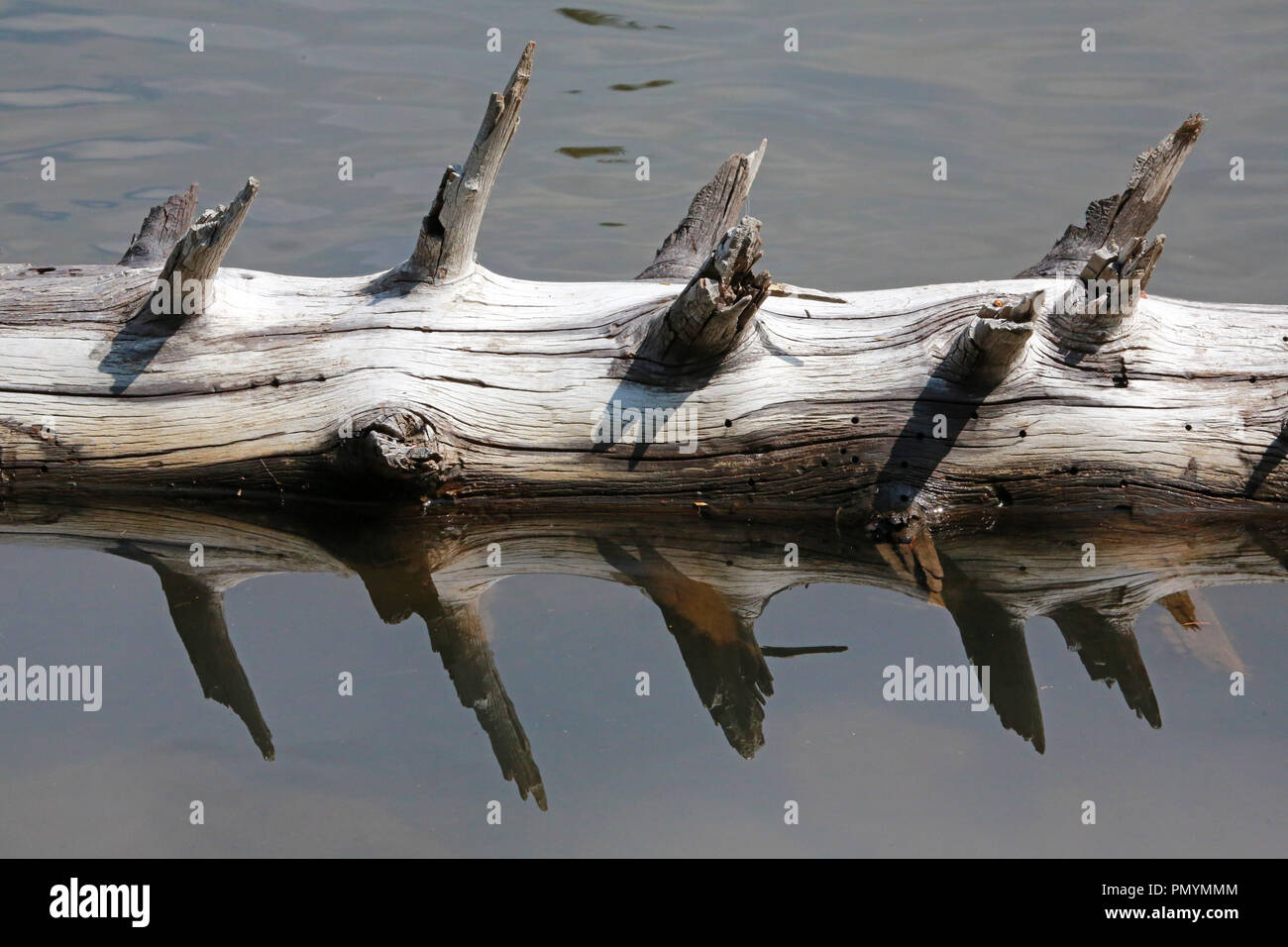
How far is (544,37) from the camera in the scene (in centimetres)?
1111

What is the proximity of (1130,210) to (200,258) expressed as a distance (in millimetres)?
3609

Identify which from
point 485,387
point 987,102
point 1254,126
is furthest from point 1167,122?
point 485,387

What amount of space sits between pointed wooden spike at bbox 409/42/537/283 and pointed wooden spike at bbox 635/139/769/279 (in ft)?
3.00

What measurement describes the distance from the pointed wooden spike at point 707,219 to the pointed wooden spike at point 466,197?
36.0 inches

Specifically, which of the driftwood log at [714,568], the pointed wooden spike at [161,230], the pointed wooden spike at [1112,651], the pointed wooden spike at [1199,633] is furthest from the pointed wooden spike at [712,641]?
the pointed wooden spike at [161,230]

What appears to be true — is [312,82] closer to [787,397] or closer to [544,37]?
[544,37]

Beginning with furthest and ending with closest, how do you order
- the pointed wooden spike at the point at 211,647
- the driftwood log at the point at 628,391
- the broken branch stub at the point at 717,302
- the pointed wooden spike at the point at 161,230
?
the pointed wooden spike at the point at 161,230 < the driftwood log at the point at 628,391 < the broken branch stub at the point at 717,302 < the pointed wooden spike at the point at 211,647

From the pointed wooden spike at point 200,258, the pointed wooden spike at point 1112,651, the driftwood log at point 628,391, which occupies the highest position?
the pointed wooden spike at point 200,258

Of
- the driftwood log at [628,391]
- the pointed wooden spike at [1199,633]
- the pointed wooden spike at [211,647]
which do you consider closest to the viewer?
the pointed wooden spike at [211,647]

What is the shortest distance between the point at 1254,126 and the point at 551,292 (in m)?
6.83

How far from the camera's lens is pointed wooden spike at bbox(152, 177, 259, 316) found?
4785 millimetres

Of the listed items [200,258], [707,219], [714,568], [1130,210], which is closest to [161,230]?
[200,258]

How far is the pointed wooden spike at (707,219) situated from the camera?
569 centimetres

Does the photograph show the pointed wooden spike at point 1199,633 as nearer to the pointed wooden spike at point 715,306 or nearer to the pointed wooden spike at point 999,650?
the pointed wooden spike at point 999,650
